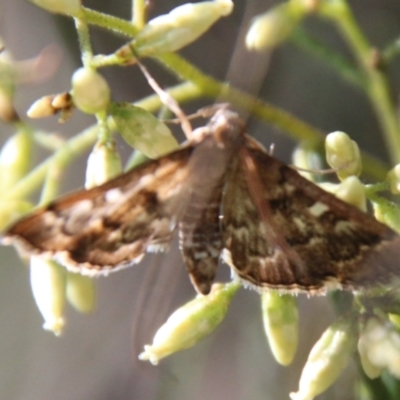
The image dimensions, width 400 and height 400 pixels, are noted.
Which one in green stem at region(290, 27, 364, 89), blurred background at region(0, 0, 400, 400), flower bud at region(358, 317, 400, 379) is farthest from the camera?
blurred background at region(0, 0, 400, 400)

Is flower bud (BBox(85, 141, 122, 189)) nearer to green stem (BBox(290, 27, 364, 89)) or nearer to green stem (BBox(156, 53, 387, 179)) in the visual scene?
green stem (BBox(156, 53, 387, 179))

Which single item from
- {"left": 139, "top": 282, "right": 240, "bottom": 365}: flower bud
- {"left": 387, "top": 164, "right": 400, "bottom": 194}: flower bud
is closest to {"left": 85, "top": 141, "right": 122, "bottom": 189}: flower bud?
{"left": 139, "top": 282, "right": 240, "bottom": 365}: flower bud

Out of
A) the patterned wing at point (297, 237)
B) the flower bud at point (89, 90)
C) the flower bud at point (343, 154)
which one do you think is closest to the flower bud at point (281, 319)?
the patterned wing at point (297, 237)

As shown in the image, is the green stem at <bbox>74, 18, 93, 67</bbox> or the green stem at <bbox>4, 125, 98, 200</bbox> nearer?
the green stem at <bbox>74, 18, 93, 67</bbox>

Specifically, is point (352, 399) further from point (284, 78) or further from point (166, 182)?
point (284, 78)

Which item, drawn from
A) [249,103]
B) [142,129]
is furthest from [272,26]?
[142,129]

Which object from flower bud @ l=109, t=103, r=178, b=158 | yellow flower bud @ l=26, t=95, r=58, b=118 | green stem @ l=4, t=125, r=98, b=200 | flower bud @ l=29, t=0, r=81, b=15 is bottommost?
green stem @ l=4, t=125, r=98, b=200
